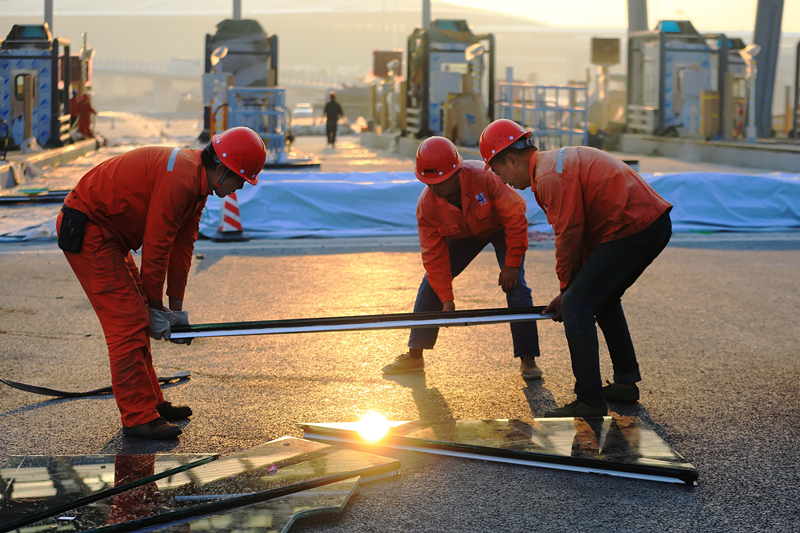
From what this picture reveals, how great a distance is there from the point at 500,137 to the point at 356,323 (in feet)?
4.12

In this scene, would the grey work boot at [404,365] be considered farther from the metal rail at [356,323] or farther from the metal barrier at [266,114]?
the metal barrier at [266,114]

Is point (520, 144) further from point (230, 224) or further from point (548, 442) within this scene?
point (230, 224)

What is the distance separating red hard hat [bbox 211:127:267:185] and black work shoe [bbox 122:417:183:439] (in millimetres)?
1324

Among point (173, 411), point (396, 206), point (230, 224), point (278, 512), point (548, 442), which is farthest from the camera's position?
point (396, 206)

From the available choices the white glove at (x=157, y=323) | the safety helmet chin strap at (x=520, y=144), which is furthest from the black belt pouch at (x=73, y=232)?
the safety helmet chin strap at (x=520, y=144)

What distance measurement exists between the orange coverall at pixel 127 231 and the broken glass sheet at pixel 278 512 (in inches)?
44.6

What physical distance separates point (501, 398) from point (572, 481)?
1.16 meters

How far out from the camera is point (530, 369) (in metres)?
5.23

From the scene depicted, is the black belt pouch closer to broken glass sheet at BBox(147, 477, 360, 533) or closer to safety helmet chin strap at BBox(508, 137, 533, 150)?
broken glass sheet at BBox(147, 477, 360, 533)

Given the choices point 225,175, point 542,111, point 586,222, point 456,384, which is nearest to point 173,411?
point 225,175

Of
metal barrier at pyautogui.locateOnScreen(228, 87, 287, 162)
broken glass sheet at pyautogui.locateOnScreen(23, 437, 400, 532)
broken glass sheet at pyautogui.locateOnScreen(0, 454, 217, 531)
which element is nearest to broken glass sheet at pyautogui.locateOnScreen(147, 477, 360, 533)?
broken glass sheet at pyautogui.locateOnScreen(23, 437, 400, 532)

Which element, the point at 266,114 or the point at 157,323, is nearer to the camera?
the point at 157,323

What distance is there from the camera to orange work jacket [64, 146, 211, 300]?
4.05m

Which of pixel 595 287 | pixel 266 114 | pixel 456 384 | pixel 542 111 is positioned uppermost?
pixel 542 111
